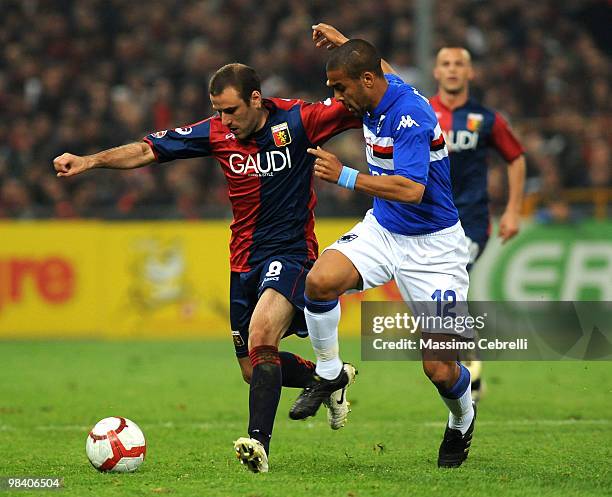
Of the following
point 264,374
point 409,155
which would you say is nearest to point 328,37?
point 409,155

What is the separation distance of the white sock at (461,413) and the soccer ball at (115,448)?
1752mm

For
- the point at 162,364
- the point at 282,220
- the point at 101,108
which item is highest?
the point at 101,108

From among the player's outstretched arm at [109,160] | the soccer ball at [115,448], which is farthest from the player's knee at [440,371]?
the player's outstretched arm at [109,160]

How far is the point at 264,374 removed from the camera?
20.2 feet

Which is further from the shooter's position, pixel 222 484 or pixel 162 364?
pixel 162 364

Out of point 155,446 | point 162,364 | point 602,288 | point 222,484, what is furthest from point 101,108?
point 222,484

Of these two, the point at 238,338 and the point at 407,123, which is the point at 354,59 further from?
the point at 238,338

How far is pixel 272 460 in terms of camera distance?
6602mm

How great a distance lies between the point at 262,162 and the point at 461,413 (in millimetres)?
1862

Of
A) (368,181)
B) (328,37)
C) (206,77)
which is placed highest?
(206,77)

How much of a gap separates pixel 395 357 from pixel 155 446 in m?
6.09

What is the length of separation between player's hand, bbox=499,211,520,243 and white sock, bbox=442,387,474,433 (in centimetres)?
273

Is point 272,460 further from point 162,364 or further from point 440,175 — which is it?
point 162,364

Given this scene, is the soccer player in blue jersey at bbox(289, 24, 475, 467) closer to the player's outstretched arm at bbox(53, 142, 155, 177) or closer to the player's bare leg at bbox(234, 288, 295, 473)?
the player's bare leg at bbox(234, 288, 295, 473)
